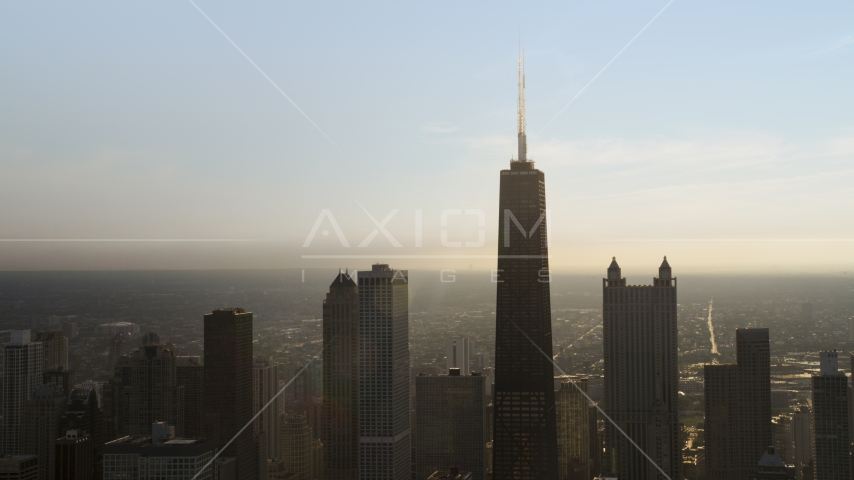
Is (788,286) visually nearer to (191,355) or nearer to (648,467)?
(648,467)

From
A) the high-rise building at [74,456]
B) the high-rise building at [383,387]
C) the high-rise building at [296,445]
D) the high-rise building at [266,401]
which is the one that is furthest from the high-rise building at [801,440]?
the high-rise building at [74,456]

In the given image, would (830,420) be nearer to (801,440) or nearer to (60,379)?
(801,440)

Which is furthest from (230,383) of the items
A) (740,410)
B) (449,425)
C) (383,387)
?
(740,410)

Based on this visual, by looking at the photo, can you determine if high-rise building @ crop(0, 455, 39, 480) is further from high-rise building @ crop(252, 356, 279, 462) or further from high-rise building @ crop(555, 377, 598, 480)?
high-rise building @ crop(555, 377, 598, 480)

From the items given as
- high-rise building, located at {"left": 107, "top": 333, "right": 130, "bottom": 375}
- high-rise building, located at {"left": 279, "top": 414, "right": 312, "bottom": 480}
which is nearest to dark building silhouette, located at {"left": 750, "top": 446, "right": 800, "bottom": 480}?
high-rise building, located at {"left": 279, "top": 414, "right": 312, "bottom": 480}

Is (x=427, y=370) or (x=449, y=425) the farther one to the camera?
(x=449, y=425)

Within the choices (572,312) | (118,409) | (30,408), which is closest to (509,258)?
(572,312)
